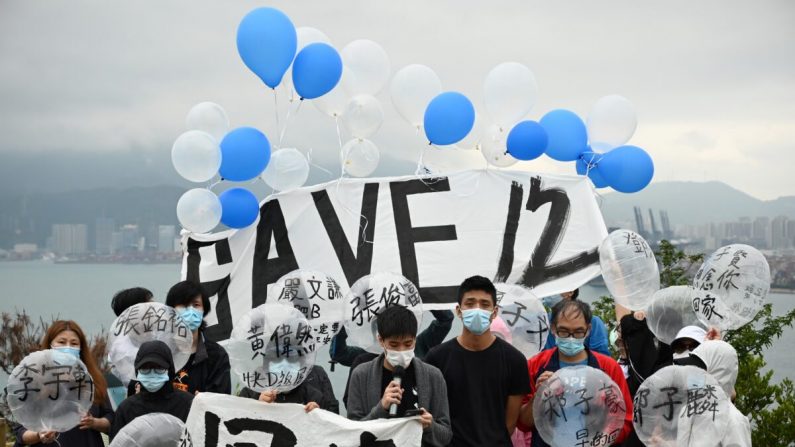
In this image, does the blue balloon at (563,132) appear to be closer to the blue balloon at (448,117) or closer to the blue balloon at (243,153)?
the blue balloon at (448,117)

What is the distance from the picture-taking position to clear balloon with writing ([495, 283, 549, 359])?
6160 millimetres

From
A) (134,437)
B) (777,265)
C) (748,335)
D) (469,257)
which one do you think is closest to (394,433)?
(134,437)

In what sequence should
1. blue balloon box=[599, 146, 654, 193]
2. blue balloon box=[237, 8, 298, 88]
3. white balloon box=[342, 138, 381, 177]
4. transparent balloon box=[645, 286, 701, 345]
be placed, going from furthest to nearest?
white balloon box=[342, 138, 381, 177] → blue balloon box=[599, 146, 654, 193] → blue balloon box=[237, 8, 298, 88] → transparent balloon box=[645, 286, 701, 345]

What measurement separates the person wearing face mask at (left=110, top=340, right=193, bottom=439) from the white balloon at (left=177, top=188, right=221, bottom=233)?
240 cm

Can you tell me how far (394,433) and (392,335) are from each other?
535mm

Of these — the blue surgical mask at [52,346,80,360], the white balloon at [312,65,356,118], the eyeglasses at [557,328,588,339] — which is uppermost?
the white balloon at [312,65,356,118]

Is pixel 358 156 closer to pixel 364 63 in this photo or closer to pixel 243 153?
pixel 364 63

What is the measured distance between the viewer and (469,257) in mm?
8133

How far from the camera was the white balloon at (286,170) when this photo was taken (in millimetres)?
7984

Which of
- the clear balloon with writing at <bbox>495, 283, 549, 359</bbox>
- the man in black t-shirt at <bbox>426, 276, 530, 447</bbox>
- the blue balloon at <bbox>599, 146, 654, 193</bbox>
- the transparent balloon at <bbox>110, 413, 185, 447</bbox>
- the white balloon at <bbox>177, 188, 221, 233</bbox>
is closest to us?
the transparent balloon at <bbox>110, 413, 185, 447</bbox>

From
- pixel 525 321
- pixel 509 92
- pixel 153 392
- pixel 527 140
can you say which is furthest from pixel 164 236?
pixel 153 392

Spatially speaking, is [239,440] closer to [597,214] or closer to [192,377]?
[192,377]

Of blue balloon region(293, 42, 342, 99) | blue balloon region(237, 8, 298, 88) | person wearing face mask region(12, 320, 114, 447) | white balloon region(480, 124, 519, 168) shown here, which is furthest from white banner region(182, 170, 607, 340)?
person wearing face mask region(12, 320, 114, 447)

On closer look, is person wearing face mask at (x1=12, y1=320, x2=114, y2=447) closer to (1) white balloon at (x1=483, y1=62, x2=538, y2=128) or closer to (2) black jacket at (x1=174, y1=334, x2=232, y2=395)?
(2) black jacket at (x1=174, y1=334, x2=232, y2=395)
